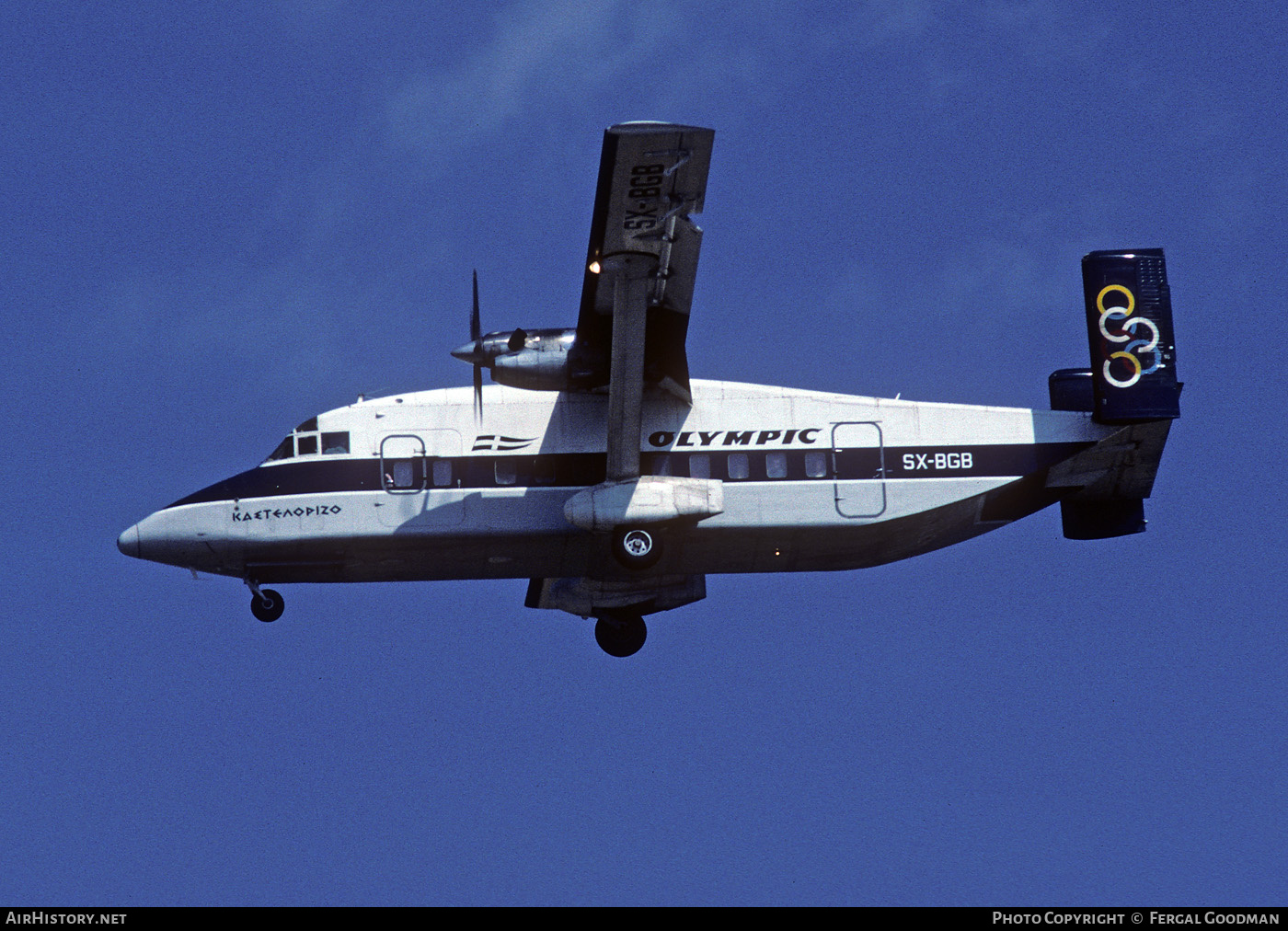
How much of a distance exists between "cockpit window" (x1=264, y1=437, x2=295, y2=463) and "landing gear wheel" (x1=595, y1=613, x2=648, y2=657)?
541cm

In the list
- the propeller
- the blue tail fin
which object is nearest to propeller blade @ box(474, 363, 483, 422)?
the propeller

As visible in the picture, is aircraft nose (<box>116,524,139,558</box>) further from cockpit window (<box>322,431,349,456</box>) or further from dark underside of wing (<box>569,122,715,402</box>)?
dark underside of wing (<box>569,122,715,402</box>)

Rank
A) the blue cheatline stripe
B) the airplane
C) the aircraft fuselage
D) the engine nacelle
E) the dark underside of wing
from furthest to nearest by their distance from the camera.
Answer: the blue cheatline stripe < the aircraft fuselage < the airplane < the engine nacelle < the dark underside of wing

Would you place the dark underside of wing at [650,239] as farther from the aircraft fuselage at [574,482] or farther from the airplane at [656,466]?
the aircraft fuselage at [574,482]

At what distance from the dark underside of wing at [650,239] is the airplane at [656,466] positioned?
5 cm

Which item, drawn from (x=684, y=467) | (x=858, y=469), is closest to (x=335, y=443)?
(x=684, y=467)

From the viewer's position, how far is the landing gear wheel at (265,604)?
88.1ft

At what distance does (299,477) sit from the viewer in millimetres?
26781

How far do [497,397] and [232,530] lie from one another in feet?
14.0

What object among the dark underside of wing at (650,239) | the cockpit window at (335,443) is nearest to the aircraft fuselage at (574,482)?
the cockpit window at (335,443)

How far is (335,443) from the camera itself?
26.9 meters

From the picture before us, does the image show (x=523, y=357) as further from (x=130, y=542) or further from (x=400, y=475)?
(x=130, y=542)

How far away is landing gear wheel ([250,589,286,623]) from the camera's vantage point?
2684cm
